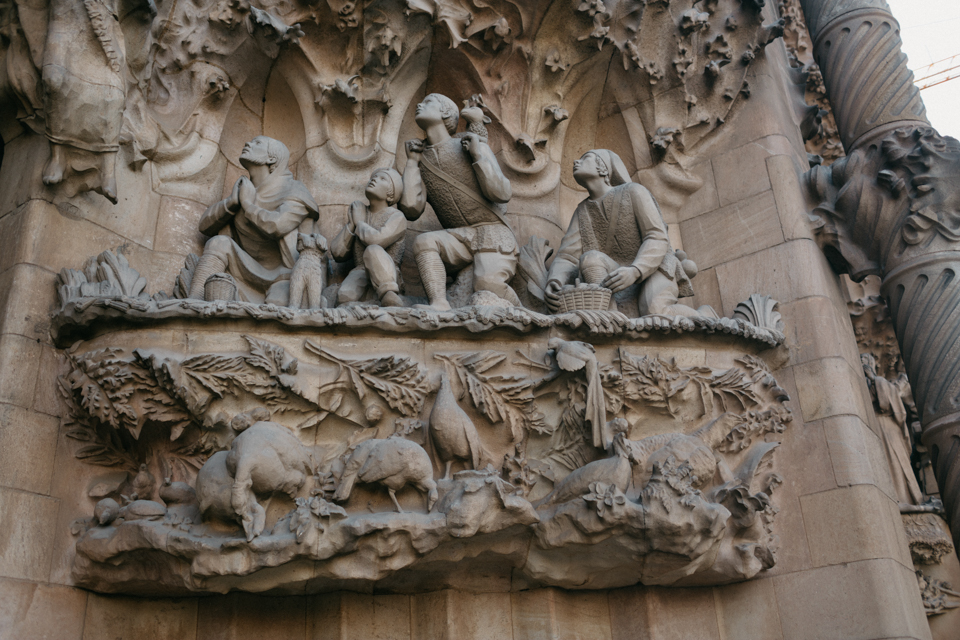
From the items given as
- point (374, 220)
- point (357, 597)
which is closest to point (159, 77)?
point (374, 220)

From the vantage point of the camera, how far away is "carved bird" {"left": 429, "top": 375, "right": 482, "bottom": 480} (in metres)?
5.31

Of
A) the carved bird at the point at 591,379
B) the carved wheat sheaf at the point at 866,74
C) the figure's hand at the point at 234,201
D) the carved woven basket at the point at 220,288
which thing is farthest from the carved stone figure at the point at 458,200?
the carved wheat sheaf at the point at 866,74

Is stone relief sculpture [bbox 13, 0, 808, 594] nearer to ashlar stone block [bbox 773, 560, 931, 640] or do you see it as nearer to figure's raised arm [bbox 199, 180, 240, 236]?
figure's raised arm [bbox 199, 180, 240, 236]

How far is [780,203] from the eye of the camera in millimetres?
6953

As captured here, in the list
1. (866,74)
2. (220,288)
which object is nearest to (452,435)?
(220,288)

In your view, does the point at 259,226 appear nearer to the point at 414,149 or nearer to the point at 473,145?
the point at 414,149

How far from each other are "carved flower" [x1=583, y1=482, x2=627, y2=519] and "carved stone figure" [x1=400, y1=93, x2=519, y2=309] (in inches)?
62.8

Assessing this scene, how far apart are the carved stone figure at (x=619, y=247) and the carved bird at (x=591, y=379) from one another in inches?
24.3

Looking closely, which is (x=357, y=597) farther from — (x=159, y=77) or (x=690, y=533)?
(x=159, y=77)

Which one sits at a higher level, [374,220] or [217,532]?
[374,220]

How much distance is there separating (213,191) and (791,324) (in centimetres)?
444

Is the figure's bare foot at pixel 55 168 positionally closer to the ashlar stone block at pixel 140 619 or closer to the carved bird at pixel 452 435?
the ashlar stone block at pixel 140 619

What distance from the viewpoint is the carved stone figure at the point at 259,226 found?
6117mm

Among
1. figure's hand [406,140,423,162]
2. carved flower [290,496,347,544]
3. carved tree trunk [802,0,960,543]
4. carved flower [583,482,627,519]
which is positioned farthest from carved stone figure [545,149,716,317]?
carved flower [290,496,347,544]
